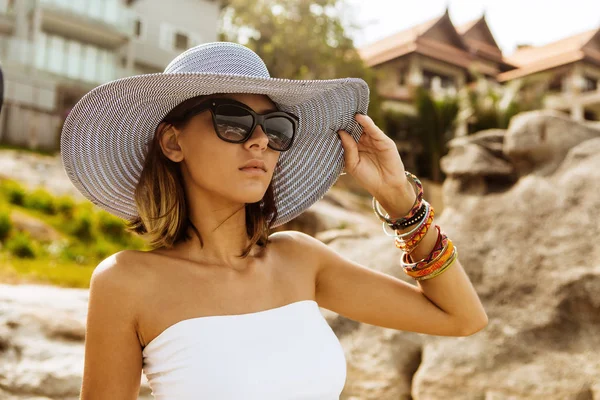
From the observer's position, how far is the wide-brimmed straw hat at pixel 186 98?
5.74 ft

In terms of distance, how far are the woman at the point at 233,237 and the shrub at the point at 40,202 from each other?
922 centimetres

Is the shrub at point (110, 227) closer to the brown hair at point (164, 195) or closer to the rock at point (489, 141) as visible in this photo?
the rock at point (489, 141)

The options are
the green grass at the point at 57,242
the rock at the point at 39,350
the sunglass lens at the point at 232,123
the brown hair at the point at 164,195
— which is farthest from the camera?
the green grass at the point at 57,242

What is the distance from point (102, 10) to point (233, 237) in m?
21.5

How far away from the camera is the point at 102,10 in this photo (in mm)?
21438

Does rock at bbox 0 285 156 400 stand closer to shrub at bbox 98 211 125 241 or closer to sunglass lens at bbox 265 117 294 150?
sunglass lens at bbox 265 117 294 150

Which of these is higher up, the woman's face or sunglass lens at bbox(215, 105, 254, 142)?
sunglass lens at bbox(215, 105, 254, 142)

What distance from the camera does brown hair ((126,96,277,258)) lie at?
181 cm

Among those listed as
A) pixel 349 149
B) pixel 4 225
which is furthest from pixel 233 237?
pixel 4 225

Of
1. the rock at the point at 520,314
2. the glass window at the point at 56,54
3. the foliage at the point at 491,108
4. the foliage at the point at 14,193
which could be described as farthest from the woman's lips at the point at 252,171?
the glass window at the point at 56,54

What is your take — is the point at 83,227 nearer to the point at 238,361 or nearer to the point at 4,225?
the point at 4,225

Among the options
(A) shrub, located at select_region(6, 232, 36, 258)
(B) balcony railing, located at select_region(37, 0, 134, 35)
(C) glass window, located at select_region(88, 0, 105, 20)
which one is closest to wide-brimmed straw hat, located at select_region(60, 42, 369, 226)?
(A) shrub, located at select_region(6, 232, 36, 258)

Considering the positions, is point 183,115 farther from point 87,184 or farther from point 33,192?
point 33,192

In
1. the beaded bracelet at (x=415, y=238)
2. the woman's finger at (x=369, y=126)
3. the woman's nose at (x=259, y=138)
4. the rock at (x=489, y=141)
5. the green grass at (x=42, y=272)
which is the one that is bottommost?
the green grass at (x=42, y=272)
